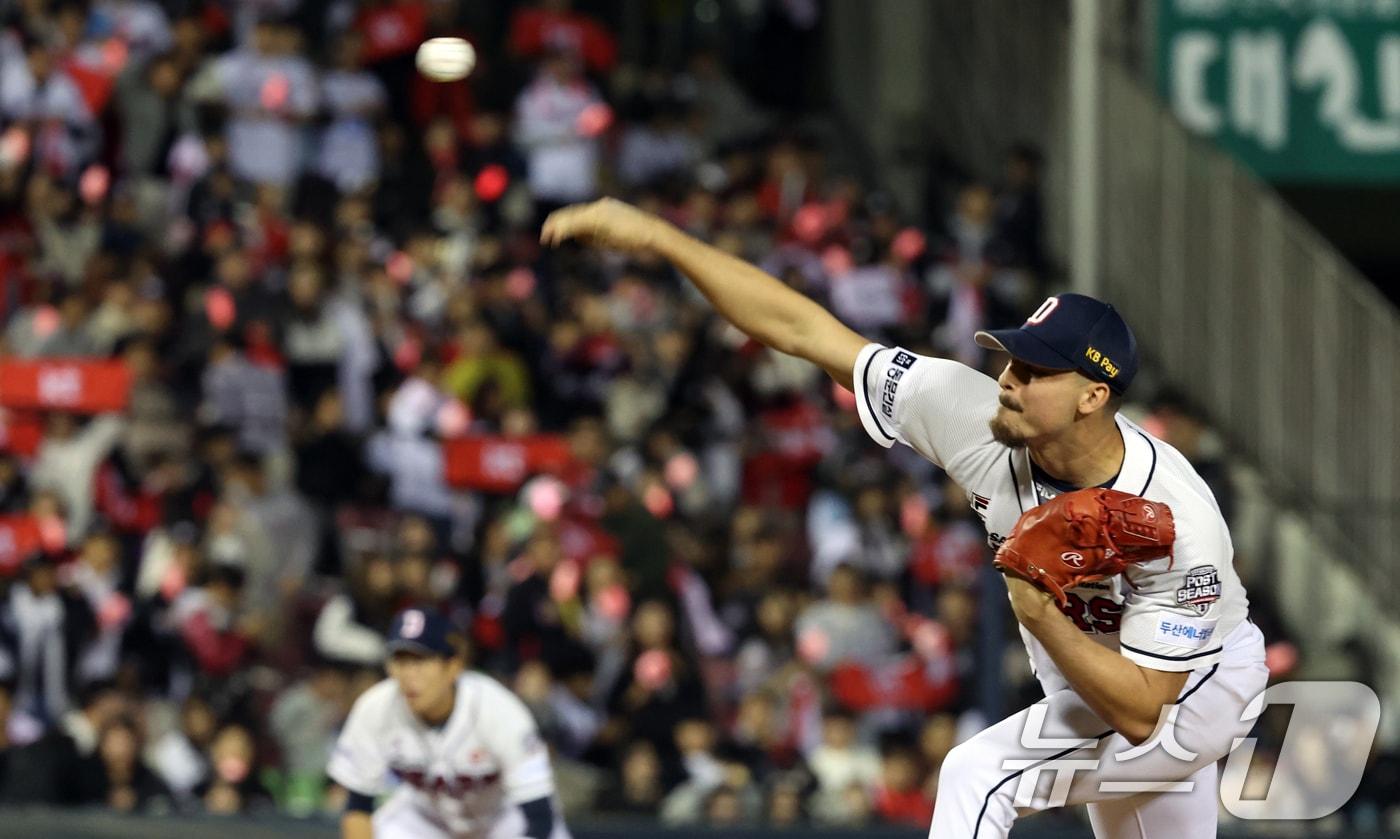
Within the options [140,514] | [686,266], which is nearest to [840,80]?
[140,514]

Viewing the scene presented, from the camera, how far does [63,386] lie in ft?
40.8

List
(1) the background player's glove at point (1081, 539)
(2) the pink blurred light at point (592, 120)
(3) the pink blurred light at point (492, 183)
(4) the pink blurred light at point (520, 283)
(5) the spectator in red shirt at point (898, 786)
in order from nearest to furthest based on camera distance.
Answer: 1. (1) the background player's glove at point (1081, 539)
2. (5) the spectator in red shirt at point (898, 786)
3. (4) the pink blurred light at point (520, 283)
4. (3) the pink blurred light at point (492, 183)
5. (2) the pink blurred light at point (592, 120)

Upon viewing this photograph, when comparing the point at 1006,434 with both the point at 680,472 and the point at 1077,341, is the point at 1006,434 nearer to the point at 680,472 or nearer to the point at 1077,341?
the point at 1077,341

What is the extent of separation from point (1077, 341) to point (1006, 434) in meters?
0.27

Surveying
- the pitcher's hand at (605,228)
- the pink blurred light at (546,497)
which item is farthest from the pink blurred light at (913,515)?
the pitcher's hand at (605,228)

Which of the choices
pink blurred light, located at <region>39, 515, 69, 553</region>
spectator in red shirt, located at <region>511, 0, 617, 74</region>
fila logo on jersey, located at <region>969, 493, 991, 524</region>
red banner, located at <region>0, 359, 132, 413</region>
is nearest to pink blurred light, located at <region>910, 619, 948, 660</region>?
pink blurred light, located at <region>39, 515, 69, 553</region>

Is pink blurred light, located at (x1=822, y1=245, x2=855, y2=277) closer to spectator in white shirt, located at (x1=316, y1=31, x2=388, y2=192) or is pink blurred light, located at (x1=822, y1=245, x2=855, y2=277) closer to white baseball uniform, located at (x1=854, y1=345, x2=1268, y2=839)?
spectator in white shirt, located at (x1=316, y1=31, x2=388, y2=192)

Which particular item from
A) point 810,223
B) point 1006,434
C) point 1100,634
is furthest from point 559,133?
point 1006,434

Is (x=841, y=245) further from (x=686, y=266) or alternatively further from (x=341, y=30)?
(x=686, y=266)

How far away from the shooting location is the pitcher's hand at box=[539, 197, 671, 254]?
5.32 m

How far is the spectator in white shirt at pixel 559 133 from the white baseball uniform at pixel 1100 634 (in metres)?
9.45

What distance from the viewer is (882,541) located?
12148 mm

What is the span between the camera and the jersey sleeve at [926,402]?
17.4ft

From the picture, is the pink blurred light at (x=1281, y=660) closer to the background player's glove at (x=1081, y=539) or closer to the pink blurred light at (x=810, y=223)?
the pink blurred light at (x=810, y=223)
